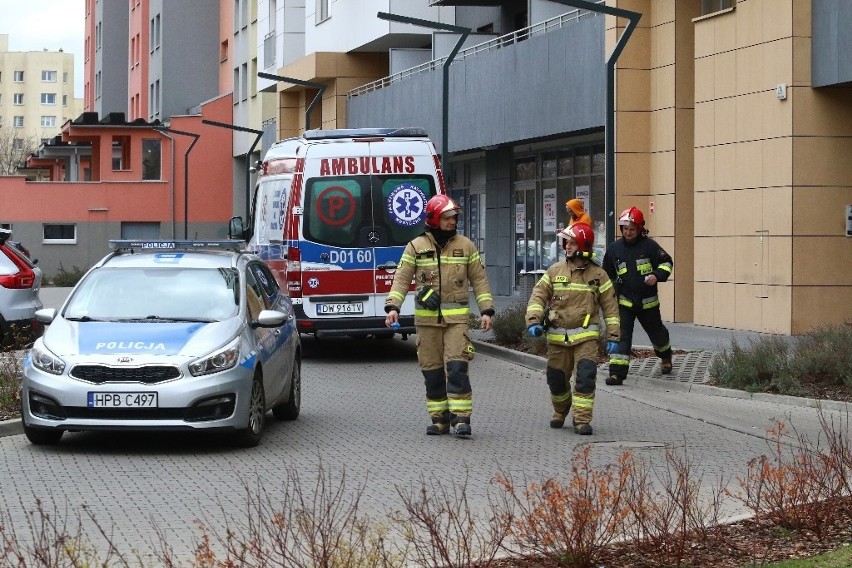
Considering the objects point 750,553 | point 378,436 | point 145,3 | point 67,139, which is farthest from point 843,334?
point 145,3

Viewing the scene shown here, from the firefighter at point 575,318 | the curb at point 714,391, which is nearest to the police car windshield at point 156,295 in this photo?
the firefighter at point 575,318

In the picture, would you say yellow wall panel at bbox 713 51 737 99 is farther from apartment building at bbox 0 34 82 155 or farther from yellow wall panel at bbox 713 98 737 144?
apartment building at bbox 0 34 82 155

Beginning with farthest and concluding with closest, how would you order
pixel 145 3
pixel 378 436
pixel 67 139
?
pixel 145 3, pixel 67 139, pixel 378 436

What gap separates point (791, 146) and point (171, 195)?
5229 centimetres

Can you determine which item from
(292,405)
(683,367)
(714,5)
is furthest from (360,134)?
(714,5)

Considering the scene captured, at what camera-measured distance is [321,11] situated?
167 feet

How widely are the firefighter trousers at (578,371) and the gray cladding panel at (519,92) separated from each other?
54.1 feet

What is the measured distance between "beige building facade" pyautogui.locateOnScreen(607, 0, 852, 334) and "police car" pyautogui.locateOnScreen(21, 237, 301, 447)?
487 inches

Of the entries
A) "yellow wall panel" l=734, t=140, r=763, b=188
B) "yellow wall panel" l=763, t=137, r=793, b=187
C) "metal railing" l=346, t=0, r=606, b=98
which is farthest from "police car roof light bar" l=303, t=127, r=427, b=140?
"metal railing" l=346, t=0, r=606, b=98

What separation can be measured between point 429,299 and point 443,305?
125 millimetres

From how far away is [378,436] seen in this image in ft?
41.9

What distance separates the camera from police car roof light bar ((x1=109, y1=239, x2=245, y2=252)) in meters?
13.7

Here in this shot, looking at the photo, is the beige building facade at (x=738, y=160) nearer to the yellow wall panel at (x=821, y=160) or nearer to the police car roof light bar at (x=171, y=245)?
the yellow wall panel at (x=821, y=160)

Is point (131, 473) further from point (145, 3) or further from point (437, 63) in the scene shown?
point (145, 3)
